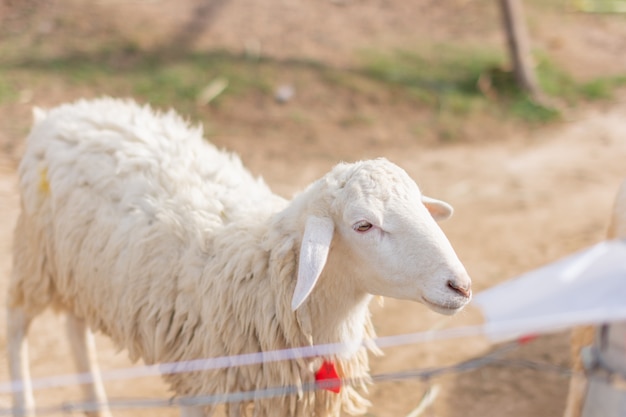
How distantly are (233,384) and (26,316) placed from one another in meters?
1.57

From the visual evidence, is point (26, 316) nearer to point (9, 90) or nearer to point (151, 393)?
point (151, 393)

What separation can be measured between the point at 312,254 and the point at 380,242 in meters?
0.26

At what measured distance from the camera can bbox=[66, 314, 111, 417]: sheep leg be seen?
13.6 ft

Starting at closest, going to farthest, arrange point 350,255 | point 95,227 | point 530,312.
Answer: point 530,312
point 350,255
point 95,227

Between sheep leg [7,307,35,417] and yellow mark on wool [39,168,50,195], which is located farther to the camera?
sheep leg [7,307,35,417]

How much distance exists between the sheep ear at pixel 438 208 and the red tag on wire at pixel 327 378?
2.47 feet

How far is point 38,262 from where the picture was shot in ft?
12.7

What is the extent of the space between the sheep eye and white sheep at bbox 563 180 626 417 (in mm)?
994

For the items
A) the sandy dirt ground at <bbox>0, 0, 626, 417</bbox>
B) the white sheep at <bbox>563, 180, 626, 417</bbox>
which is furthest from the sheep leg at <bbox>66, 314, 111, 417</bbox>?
the white sheep at <bbox>563, 180, 626, 417</bbox>

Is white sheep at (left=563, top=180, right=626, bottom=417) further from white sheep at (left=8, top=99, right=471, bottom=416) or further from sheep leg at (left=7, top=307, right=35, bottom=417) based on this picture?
sheep leg at (left=7, top=307, right=35, bottom=417)

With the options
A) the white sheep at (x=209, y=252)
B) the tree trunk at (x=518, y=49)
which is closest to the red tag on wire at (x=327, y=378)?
the white sheep at (x=209, y=252)

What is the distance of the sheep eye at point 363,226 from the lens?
9.13ft

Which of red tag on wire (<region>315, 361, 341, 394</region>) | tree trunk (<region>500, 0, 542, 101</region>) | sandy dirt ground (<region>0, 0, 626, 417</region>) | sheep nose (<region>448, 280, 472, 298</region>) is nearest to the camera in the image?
sheep nose (<region>448, 280, 472, 298</region>)

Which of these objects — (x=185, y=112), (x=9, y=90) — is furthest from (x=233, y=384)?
(x=9, y=90)
